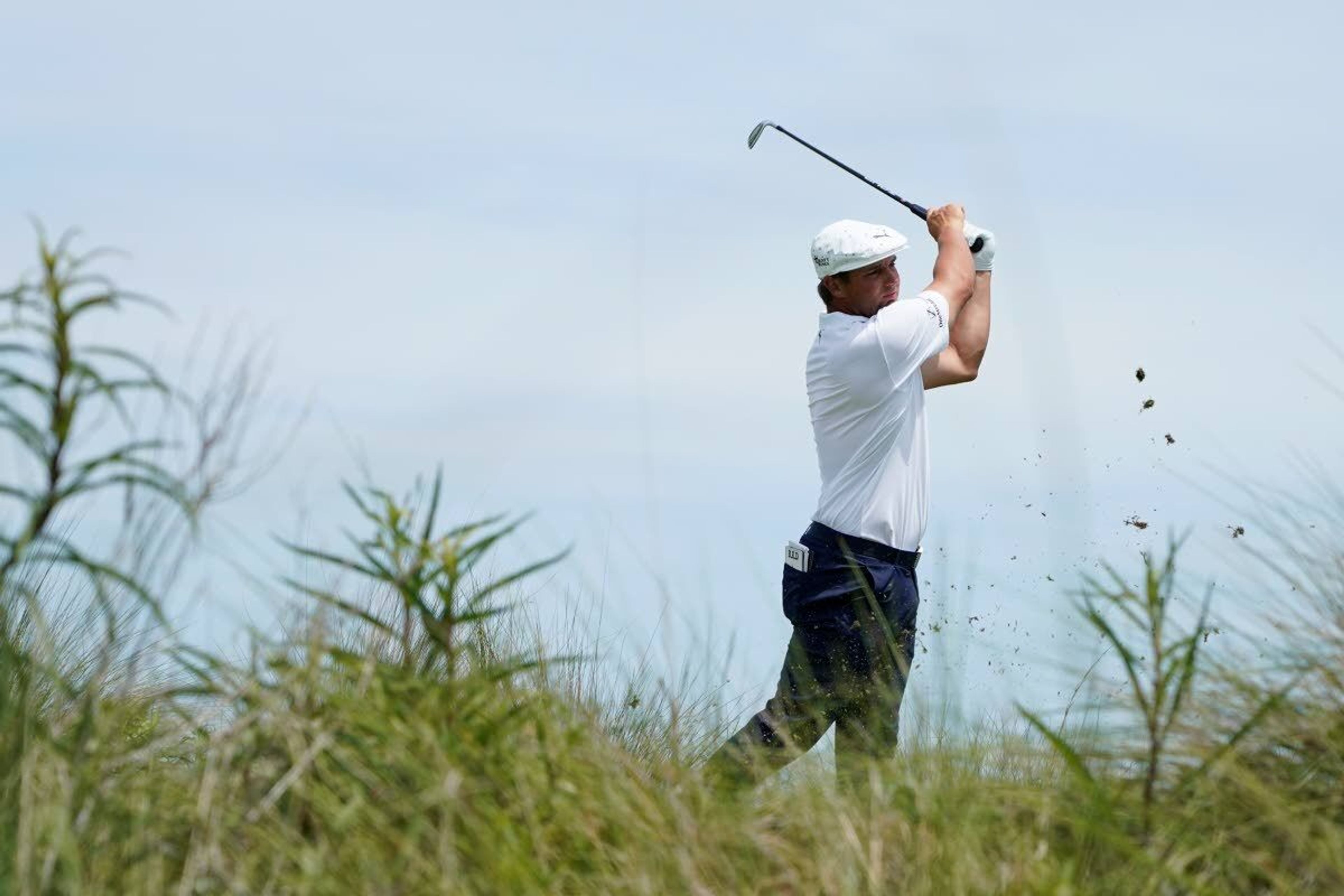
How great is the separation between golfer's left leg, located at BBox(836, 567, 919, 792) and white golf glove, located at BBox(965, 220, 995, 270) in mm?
1631

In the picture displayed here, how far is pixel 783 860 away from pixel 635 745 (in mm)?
2772

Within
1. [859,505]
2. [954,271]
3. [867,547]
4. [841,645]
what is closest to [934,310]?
[954,271]

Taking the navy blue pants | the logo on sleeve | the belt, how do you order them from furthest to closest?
the logo on sleeve → the belt → the navy blue pants

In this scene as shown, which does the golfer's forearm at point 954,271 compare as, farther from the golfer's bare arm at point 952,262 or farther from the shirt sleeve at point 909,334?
the shirt sleeve at point 909,334

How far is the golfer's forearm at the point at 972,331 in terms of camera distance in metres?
6.85

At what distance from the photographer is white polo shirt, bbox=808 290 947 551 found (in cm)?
605

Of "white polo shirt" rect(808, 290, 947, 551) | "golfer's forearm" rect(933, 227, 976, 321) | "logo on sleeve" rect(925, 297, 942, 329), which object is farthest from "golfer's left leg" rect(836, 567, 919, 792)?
"golfer's forearm" rect(933, 227, 976, 321)

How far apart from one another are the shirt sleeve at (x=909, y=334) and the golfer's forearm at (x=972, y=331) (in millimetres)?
570

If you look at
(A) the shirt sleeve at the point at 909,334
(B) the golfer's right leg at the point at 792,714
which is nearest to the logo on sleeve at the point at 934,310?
(A) the shirt sleeve at the point at 909,334

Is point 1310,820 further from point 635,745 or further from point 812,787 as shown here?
point 635,745

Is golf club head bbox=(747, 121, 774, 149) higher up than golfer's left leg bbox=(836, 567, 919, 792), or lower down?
higher up

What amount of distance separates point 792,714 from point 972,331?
6.35 feet

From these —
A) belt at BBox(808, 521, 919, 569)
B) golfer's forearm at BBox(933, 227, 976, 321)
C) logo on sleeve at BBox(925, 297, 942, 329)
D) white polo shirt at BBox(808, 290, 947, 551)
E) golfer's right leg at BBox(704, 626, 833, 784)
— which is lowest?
golfer's right leg at BBox(704, 626, 833, 784)

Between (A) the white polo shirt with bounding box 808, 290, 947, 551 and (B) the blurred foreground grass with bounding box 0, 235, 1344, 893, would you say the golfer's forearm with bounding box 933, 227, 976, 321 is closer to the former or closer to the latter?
(A) the white polo shirt with bounding box 808, 290, 947, 551
